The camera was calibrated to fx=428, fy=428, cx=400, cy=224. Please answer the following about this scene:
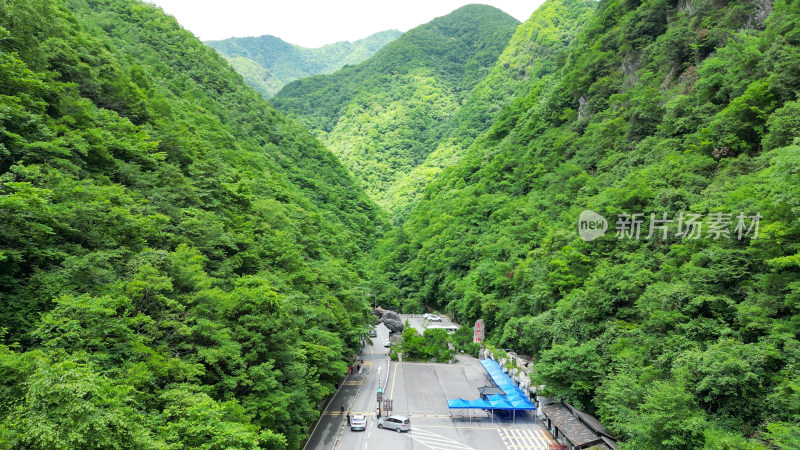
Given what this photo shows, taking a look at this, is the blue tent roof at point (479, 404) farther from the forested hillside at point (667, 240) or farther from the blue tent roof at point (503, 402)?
the forested hillside at point (667, 240)

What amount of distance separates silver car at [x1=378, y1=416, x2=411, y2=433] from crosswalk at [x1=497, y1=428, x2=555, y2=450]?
269 inches

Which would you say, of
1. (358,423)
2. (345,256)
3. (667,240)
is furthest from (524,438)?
(345,256)

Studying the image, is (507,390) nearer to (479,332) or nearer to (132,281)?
(479,332)

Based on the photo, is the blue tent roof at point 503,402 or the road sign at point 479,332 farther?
the road sign at point 479,332

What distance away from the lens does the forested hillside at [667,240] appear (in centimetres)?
1986

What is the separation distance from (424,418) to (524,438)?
759 centimetres

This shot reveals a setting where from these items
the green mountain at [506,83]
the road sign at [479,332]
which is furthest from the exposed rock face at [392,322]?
the green mountain at [506,83]

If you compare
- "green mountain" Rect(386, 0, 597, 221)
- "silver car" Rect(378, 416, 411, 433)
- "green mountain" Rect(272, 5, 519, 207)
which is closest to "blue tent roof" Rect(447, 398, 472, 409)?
"silver car" Rect(378, 416, 411, 433)

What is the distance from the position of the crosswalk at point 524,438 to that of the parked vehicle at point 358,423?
9.95 meters

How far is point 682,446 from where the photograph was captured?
19.6m

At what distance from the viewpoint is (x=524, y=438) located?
30359mm

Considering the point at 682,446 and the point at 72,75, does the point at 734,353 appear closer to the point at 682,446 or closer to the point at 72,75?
the point at 682,446

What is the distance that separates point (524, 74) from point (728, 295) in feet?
455

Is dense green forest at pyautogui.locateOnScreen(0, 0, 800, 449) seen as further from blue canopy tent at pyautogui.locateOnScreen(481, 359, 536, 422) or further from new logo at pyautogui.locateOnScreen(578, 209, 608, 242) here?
blue canopy tent at pyautogui.locateOnScreen(481, 359, 536, 422)
